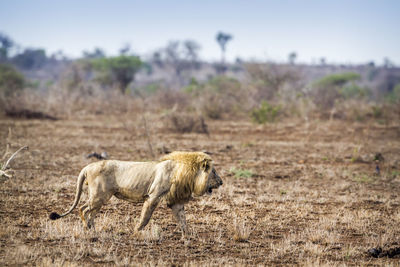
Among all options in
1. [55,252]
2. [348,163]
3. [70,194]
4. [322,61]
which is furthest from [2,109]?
[322,61]

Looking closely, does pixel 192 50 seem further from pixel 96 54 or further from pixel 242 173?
pixel 242 173

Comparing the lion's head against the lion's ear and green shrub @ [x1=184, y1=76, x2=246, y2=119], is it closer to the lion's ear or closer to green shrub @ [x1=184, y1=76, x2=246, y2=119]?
the lion's ear

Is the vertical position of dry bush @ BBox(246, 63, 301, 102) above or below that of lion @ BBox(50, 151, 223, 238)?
above

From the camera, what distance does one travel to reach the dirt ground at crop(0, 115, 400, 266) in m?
5.59

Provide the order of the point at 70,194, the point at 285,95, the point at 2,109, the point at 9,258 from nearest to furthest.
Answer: the point at 9,258 → the point at 70,194 → the point at 2,109 → the point at 285,95

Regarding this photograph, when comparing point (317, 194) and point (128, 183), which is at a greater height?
point (128, 183)

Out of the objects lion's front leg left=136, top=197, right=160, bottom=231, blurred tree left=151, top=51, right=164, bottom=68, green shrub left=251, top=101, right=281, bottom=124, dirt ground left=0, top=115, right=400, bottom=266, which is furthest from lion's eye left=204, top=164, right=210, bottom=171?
blurred tree left=151, top=51, right=164, bottom=68

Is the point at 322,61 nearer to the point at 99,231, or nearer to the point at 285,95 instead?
the point at 285,95

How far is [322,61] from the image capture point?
93750mm

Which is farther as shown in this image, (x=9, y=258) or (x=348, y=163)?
(x=348, y=163)

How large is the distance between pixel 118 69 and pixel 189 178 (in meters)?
45.0

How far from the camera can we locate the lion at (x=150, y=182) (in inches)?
231

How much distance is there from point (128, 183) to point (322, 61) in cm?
9429

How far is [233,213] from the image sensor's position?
784 cm
